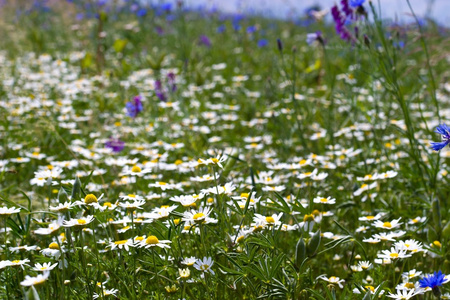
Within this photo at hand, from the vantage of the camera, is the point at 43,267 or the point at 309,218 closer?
the point at 43,267

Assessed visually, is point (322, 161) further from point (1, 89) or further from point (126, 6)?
point (126, 6)

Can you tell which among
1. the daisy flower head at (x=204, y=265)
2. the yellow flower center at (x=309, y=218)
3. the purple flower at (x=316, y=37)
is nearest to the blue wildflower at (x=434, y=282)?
the yellow flower center at (x=309, y=218)

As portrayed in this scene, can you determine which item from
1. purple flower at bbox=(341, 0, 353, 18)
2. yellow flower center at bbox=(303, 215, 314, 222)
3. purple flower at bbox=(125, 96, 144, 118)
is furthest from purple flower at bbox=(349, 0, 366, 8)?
purple flower at bbox=(125, 96, 144, 118)

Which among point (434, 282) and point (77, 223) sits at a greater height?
point (77, 223)

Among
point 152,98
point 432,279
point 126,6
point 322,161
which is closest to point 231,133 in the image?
point 152,98

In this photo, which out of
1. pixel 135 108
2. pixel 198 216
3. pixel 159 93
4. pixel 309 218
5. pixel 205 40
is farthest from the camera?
pixel 205 40

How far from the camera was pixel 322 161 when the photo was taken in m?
2.40

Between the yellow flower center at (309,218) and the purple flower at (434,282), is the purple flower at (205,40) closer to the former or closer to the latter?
the yellow flower center at (309,218)

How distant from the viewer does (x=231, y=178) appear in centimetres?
217

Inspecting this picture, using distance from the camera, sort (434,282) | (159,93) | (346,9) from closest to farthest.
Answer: (434,282) → (346,9) → (159,93)

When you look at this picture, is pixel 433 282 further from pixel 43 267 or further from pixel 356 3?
pixel 356 3

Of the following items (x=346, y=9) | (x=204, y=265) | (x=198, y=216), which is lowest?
(x=204, y=265)

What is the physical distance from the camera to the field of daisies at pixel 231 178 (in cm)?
139

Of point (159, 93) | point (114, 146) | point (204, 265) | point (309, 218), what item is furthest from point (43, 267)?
point (159, 93)
